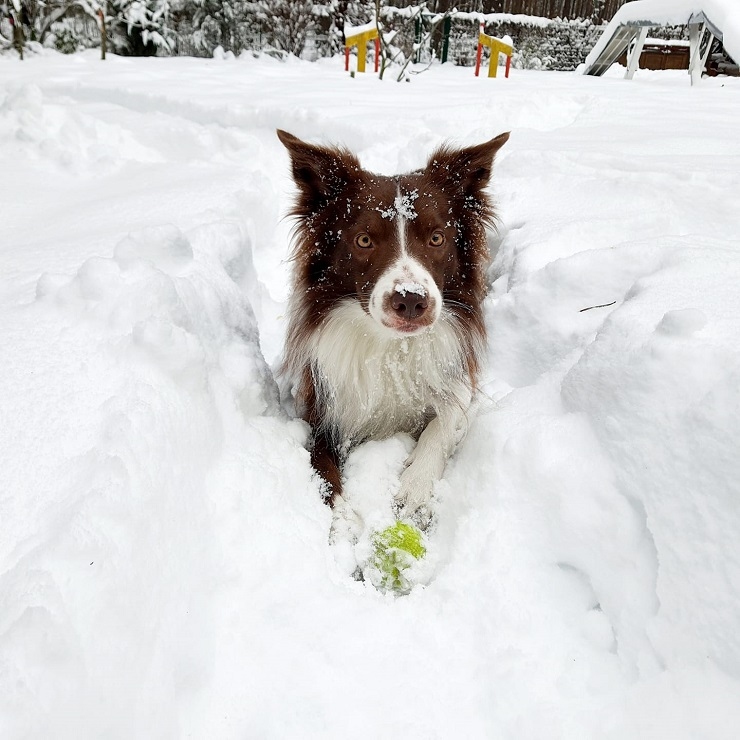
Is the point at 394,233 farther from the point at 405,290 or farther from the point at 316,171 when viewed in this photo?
the point at 316,171

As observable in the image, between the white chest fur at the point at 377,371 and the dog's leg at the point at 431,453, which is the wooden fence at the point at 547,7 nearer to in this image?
the white chest fur at the point at 377,371

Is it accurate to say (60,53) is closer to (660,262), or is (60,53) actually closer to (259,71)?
(259,71)

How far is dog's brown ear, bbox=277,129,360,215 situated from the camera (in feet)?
8.83

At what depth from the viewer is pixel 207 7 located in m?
13.8

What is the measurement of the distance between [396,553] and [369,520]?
0.94ft

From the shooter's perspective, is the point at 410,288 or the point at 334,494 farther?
the point at 334,494

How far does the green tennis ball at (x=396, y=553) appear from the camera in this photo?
81.4 inches

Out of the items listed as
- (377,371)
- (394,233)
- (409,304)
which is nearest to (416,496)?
(377,371)

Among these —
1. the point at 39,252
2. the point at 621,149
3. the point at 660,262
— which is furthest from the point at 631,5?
the point at 39,252

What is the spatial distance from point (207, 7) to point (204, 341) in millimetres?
14644

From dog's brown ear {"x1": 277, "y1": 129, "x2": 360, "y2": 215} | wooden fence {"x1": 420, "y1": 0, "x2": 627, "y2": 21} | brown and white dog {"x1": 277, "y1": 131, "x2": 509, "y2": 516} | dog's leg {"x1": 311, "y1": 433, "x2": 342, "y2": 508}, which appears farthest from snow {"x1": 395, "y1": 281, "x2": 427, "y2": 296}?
wooden fence {"x1": 420, "y1": 0, "x2": 627, "y2": 21}

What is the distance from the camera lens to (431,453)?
2662 mm

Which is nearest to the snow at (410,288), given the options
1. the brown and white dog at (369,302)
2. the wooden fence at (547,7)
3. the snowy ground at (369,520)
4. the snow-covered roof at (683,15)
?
the brown and white dog at (369,302)

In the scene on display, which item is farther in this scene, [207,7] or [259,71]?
[207,7]
